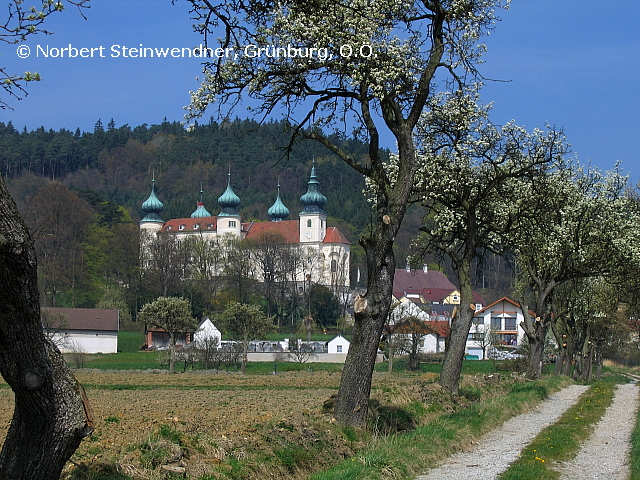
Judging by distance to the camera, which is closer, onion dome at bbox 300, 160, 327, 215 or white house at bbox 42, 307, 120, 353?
white house at bbox 42, 307, 120, 353

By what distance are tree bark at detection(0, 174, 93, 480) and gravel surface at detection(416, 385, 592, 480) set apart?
210 inches

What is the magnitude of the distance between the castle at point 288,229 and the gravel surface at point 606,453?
366ft

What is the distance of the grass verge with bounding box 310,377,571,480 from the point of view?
982cm

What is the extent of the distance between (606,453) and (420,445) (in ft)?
11.6

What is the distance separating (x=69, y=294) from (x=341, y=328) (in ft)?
115

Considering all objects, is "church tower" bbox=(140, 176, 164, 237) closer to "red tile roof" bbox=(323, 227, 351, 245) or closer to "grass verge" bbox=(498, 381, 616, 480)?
"red tile roof" bbox=(323, 227, 351, 245)

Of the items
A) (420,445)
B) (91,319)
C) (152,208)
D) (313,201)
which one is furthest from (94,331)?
(152,208)

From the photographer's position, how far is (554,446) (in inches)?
532

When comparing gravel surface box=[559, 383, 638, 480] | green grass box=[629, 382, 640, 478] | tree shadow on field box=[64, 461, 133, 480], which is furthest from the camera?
gravel surface box=[559, 383, 638, 480]

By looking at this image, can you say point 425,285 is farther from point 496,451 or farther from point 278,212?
point 496,451

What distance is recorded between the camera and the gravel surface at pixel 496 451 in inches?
424

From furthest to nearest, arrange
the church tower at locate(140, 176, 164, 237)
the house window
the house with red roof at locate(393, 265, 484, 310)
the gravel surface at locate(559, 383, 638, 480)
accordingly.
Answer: the church tower at locate(140, 176, 164, 237) < the house with red roof at locate(393, 265, 484, 310) < the house window < the gravel surface at locate(559, 383, 638, 480)

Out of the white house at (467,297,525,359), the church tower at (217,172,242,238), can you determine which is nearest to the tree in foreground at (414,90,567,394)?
the white house at (467,297,525,359)

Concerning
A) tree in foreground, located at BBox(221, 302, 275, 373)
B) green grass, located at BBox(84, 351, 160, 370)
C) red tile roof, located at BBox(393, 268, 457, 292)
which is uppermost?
red tile roof, located at BBox(393, 268, 457, 292)
